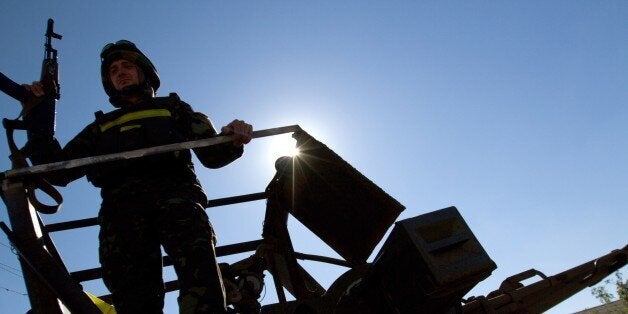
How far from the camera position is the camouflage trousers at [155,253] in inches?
74.0

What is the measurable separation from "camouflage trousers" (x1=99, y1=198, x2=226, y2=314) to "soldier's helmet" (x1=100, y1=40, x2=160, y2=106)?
3.76ft

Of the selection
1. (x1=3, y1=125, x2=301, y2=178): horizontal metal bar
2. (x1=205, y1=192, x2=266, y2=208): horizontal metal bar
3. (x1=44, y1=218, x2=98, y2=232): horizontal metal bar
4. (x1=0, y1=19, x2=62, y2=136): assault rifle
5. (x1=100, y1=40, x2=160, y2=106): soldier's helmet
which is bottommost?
(x1=3, y1=125, x2=301, y2=178): horizontal metal bar

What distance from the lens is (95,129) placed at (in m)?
2.87

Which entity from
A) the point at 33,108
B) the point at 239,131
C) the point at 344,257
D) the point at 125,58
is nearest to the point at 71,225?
the point at 33,108

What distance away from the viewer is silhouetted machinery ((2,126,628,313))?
2102 millimetres

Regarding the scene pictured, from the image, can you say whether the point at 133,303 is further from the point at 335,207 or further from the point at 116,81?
the point at 335,207

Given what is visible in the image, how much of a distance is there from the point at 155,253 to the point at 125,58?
1688 mm

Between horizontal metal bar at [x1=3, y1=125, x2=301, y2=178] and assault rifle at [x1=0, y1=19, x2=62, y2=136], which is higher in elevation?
assault rifle at [x1=0, y1=19, x2=62, y2=136]

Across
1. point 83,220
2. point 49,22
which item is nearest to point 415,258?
point 83,220

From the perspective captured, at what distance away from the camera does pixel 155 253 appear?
7.18 feet

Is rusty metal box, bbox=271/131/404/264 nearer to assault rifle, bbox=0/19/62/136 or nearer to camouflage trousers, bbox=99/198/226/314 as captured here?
camouflage trousers, bbox=99/198/226/314

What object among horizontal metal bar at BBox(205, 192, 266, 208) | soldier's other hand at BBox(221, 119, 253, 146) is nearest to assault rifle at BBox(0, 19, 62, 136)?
soldier's other hand at BBox(221, 119, 253, 146)

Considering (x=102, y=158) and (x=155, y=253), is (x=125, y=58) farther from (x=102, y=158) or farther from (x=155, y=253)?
(x=155, y=253)

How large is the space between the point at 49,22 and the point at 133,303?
4.42 m
